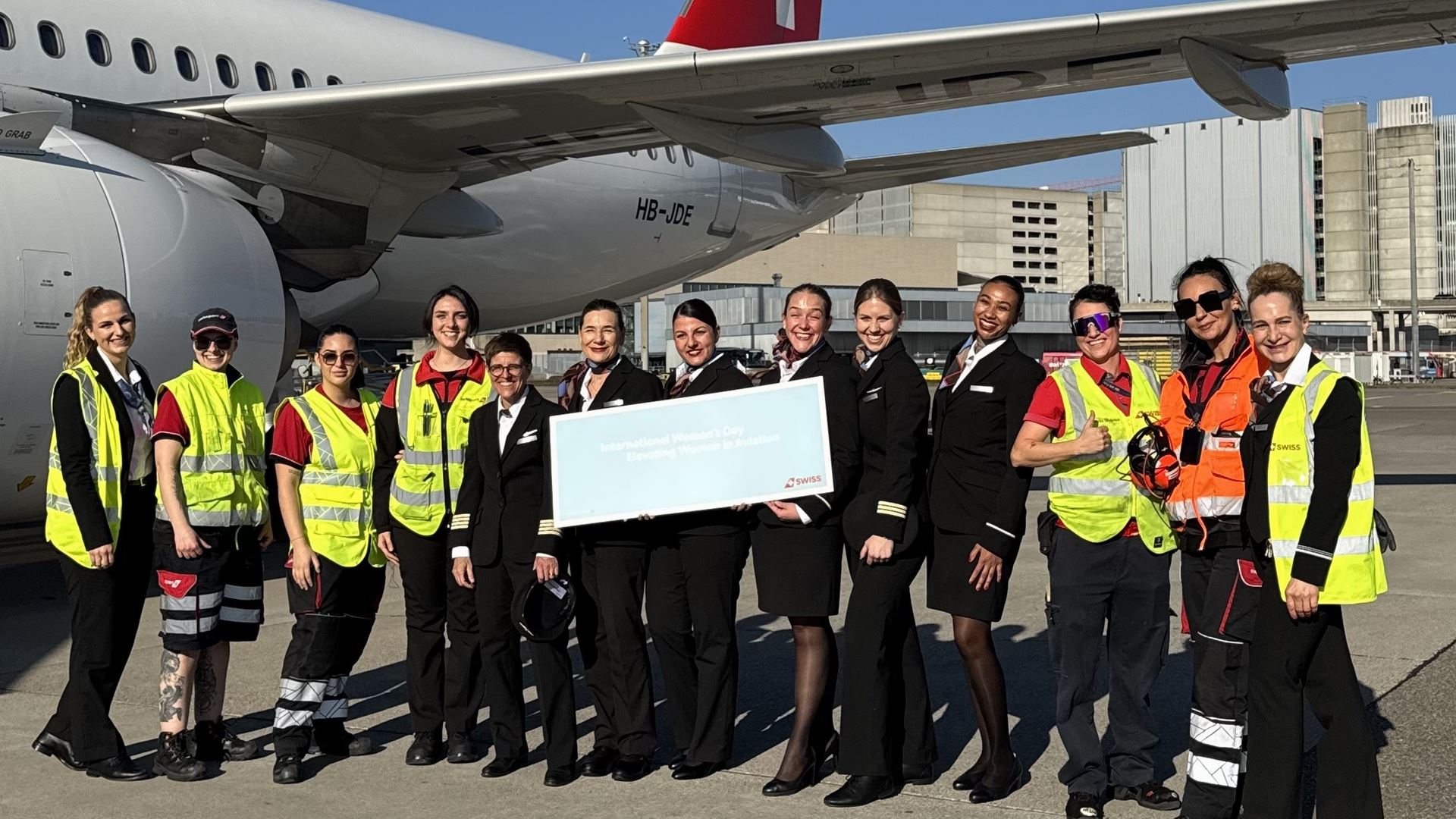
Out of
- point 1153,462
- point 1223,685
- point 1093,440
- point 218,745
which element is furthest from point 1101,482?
point 218,745

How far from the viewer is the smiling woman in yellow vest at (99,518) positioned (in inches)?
200

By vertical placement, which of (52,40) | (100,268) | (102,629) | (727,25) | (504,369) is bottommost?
(102,629)

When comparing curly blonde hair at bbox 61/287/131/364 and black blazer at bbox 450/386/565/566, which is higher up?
curly blonde hair at bbox 61/287/131/364

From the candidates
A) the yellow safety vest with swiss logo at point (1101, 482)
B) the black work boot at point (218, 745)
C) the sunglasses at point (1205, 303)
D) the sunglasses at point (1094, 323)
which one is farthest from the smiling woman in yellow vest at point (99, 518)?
the sunglasses at point (1205, 303)

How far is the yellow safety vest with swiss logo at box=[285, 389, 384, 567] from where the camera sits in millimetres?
5359

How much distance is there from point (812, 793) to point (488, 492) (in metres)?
1.67

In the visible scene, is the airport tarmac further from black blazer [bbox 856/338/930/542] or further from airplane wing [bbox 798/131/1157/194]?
airplane wing [bbox 798/131/1157/194]

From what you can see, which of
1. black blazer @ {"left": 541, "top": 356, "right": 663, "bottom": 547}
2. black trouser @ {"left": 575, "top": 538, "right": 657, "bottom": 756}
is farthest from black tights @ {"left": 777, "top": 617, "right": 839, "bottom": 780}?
black blazer @ {"left": 541, "top": 356, "right": 663, "bottom": 547}

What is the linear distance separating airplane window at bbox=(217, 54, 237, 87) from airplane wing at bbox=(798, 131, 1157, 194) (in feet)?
15.3

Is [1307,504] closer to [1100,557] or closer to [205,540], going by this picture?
[1100,557]

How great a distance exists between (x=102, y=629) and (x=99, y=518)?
0.44 metres

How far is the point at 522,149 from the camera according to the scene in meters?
10.5

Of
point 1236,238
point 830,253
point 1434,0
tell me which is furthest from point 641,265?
point 1236,238

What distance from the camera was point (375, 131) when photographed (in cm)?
992
